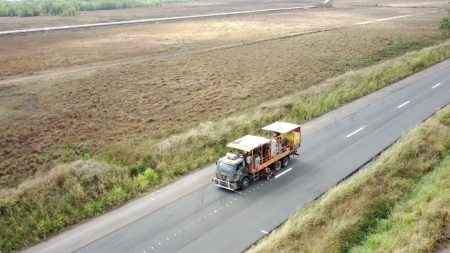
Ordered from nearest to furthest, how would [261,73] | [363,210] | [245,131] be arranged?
1. [363,210]
2. [245,131]
3. [261,73]

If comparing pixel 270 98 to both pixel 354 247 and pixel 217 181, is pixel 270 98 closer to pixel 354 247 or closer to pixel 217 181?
pixel 217 181

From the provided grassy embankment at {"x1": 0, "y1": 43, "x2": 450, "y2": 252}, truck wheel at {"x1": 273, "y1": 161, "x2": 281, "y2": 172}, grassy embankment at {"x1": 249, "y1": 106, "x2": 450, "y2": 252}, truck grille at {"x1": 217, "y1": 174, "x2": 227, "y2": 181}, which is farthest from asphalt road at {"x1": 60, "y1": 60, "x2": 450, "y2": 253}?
grassy embankment at {"x1": 0, "y1": 43, "x2": 450, "y2": 252}

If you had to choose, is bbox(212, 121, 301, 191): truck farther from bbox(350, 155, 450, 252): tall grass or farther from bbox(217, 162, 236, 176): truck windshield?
bbox(350, 155, 450, 252): tall grass

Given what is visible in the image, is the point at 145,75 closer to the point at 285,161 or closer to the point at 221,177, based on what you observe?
the point at 285,161

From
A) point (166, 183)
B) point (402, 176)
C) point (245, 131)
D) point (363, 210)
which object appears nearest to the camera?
point (363, 210)

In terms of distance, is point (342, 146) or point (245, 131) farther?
point (245, 131)

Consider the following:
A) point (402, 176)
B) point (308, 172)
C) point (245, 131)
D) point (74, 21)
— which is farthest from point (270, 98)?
point (74, 21)
